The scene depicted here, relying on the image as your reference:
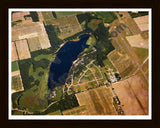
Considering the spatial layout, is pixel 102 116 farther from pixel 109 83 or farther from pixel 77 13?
pixel 77 13

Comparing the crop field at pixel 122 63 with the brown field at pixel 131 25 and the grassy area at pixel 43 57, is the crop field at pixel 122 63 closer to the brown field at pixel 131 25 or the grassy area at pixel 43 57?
the brown field at pixel 131 25

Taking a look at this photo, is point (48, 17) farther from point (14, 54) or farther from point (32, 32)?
point (14, 54)

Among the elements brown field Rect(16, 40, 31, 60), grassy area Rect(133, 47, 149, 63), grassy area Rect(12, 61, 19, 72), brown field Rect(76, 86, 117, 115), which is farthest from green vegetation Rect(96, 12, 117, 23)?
grassy area Rect(12, 61, 19, 72)

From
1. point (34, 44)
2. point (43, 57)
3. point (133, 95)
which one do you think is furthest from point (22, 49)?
point (133, 95)

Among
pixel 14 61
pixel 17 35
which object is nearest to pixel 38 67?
pixel 14 61

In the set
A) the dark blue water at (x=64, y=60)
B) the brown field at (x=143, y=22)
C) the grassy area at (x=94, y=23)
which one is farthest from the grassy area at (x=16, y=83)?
the brown field at (x=143, y=22)

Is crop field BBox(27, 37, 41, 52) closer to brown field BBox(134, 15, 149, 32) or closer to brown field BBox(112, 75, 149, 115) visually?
brown field BBox(112, 75, 149, 115)
